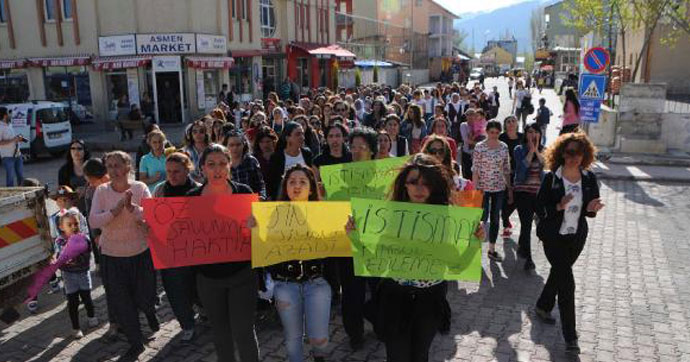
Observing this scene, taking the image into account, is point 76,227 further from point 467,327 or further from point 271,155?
point 467,327

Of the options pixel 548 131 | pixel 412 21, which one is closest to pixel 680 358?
pixel 548 131

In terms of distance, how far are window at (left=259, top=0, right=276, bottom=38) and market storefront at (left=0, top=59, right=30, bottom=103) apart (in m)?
12.6

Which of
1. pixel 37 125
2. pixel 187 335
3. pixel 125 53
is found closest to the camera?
pixel 187 335

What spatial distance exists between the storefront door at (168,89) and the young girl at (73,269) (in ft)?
65.5

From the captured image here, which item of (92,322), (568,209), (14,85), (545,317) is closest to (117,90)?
(14,85)

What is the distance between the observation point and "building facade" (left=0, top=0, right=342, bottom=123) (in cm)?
2455

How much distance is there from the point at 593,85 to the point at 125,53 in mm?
19496

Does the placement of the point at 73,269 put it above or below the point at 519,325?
above

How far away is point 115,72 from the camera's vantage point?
25766 millimetres

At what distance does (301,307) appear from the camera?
14.1 ft

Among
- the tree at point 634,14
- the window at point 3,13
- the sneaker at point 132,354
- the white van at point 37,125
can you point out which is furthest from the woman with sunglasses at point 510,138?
the window at point 3,13

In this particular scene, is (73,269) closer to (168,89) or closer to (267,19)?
(168,89)

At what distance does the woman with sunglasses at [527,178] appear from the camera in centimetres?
702

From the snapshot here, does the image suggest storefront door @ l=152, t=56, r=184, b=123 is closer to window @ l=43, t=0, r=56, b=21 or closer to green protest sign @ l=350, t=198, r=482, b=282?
window @ l=43, t=0, r=56, b=21
